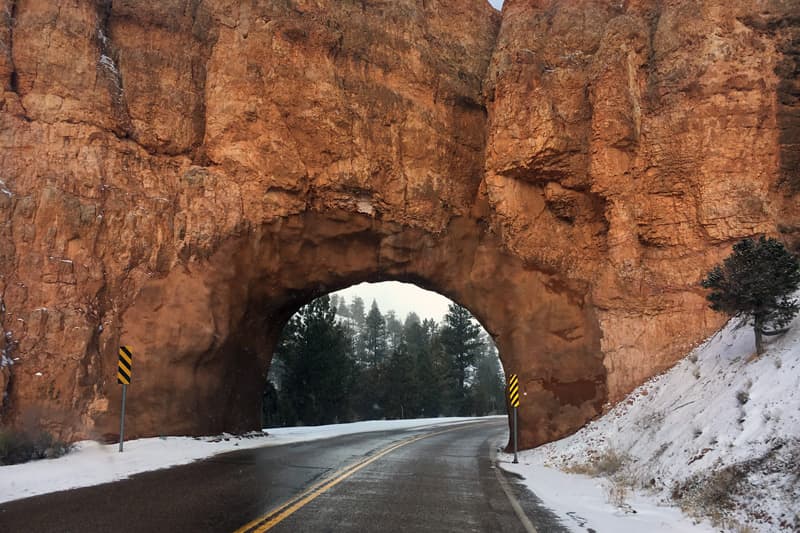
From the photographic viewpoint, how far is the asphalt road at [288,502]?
265 inches

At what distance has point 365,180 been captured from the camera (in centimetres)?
2178

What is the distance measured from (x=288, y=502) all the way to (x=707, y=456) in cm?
605

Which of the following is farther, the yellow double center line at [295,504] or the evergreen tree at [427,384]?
the evergreen tree at [427,384]

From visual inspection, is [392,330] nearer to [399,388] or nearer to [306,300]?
[399,388]

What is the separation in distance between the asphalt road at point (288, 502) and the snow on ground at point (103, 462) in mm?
602

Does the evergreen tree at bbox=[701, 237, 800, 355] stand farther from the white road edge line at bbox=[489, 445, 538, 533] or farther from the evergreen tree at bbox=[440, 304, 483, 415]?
the evergreen tree at bbox=[440, 304, 483, 415]

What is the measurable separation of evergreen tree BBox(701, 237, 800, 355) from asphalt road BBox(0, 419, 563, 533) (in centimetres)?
541

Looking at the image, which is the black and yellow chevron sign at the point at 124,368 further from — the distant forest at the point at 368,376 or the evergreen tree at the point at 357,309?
the evergreen tree at the point at 357,309

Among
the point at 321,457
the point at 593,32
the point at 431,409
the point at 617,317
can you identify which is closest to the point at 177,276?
the point at 321,457

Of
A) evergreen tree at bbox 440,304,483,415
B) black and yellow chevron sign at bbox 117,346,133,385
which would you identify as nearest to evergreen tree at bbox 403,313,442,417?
evergreen tree at bbox 440,304,483,415

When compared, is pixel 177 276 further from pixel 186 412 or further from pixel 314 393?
pixel 314 393

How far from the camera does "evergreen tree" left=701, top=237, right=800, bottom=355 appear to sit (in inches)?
417

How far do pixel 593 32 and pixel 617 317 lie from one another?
10823 mm

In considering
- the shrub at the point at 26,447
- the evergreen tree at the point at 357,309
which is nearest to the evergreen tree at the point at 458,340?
the shrub at the point at 26,447
